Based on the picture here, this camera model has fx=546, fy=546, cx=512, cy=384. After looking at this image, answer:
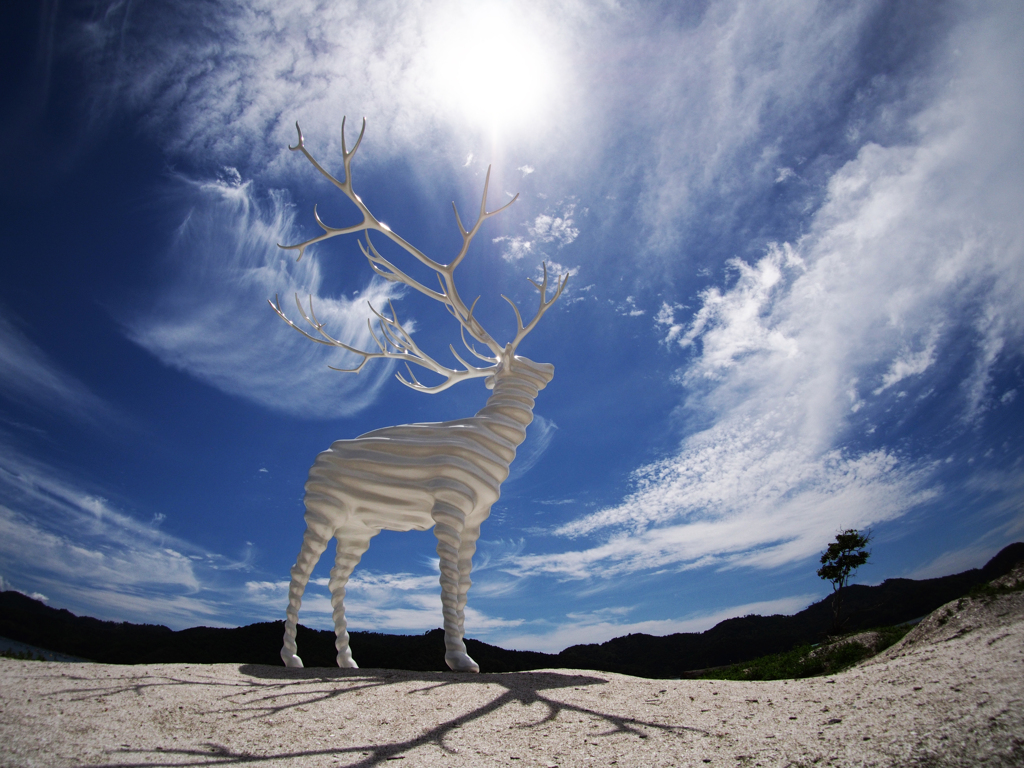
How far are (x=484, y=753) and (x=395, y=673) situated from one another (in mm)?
2852

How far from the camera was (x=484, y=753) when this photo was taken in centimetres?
351

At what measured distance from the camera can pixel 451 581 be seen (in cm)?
665

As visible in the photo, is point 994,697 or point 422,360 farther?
point 422,360

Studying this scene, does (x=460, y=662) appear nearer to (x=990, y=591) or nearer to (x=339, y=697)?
(x=339, y=697)

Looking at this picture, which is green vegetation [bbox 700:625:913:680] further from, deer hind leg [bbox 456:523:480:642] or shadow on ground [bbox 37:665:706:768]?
deer hind leg [bbox 456:523:480:642]

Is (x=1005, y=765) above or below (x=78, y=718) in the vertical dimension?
below

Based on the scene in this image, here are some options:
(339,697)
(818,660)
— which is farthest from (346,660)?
(818,660)

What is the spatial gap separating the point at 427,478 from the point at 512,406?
1576mm

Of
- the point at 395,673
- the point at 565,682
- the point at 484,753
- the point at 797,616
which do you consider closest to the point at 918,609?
the point at 797,616

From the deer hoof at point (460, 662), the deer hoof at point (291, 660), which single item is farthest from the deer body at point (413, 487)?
the deer hoof at point (460, 662)

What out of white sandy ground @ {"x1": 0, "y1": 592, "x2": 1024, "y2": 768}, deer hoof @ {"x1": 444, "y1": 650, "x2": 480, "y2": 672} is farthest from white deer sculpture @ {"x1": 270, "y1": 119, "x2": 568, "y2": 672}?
white sandy ground @ {"x1": 0, "y1": 592, "x2": 1024, "y2": 768}

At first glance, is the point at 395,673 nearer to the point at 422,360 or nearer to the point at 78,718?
the point at 78,718

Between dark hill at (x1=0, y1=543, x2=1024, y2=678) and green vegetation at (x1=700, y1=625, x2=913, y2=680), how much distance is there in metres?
1.66

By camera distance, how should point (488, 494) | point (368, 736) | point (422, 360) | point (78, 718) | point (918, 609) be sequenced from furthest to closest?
1. point (918, 609)
2. point (422, 360)
3. point (488, 494)
4. point (78, 718)
5. point (368, 736)
